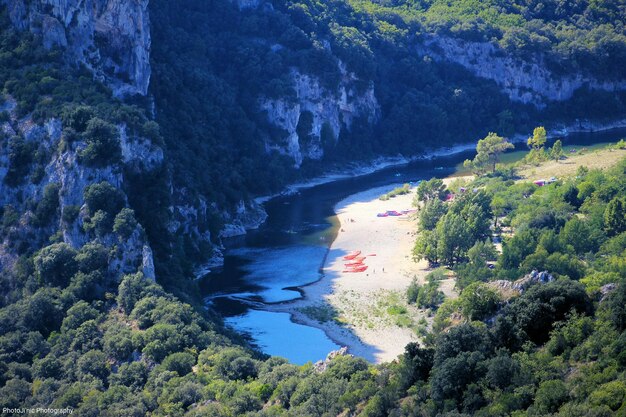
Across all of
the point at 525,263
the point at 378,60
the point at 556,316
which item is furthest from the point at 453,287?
the point at 378,60

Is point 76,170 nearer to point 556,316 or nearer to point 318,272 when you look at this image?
point 318,272

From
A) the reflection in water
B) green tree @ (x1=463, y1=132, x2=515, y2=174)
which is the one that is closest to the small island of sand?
the reflection in water

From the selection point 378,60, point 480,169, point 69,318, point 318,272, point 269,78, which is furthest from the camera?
point 378,60

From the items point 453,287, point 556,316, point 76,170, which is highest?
point 76,170

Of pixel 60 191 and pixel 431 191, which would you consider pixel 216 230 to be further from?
pixel 431 191

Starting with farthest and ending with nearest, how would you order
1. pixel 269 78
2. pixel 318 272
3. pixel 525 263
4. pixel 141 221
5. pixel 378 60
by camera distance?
pixel 378 60 → pixel 269 78 → pixel 318 272 → pixel 141 221 → pixel 525 263

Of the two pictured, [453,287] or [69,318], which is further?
[453,287]

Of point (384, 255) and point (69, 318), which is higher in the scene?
point (69, 318)

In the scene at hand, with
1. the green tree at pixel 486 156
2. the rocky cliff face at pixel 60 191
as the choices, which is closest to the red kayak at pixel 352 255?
the rocky cliff face at pixel 60 191
